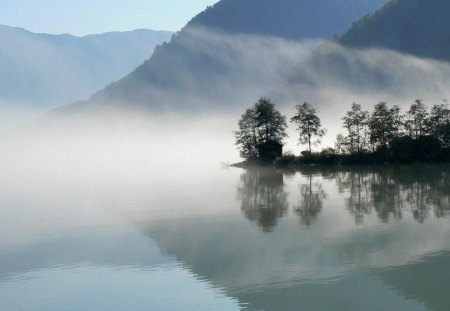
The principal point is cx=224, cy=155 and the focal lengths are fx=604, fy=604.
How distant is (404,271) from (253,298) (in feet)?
26.6

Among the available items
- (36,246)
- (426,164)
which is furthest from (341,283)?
(426,164)

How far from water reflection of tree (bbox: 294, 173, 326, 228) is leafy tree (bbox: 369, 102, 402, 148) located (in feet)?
144

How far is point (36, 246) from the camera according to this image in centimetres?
4044

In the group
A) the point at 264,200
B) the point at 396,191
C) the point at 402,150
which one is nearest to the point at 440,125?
the point at 402,150

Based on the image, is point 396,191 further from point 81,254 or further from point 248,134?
point 248,134

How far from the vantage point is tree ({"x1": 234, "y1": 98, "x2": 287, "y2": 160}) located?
130 m

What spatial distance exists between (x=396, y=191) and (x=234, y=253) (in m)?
34.9

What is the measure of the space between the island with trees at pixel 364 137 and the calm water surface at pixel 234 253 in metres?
50.5

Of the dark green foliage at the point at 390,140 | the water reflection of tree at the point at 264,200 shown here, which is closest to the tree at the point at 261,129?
the dark green foliage at the point at 390,140

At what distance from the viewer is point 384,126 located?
118m

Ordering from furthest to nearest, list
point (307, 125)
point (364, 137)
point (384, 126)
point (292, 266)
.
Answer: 1. point (307, 125)
2. point (364, 137)
3. point (384, 126)
4. point (292, 266)

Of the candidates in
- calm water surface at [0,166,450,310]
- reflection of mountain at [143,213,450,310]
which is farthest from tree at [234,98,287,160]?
reflection of mountain at [143,213,450,310]

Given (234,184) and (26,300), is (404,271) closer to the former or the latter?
(26,300)

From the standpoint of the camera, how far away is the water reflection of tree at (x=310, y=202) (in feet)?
159
